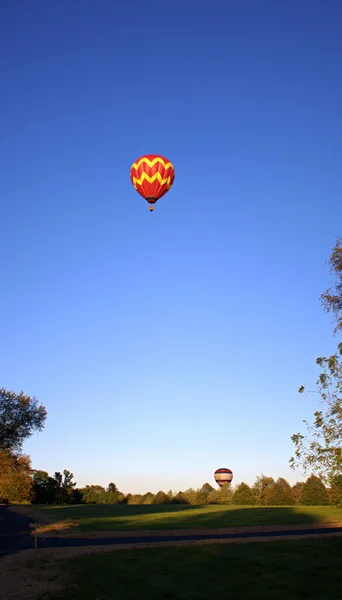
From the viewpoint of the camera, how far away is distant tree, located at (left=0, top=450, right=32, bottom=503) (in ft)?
228

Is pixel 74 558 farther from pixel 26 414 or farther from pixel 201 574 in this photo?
pixel 26 414

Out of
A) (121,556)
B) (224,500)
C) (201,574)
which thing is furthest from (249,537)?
(224,500)

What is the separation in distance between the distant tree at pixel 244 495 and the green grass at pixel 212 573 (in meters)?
53.9

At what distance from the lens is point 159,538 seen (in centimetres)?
3002

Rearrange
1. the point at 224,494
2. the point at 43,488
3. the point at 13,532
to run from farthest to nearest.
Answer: the point at 224,494, the point at 43,488, the point at 13,532

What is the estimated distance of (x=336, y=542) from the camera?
24.3m

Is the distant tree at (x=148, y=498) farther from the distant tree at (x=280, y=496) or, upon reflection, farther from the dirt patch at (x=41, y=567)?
the dirt patch at (x=41, y=567)

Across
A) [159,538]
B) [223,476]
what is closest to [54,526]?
[159,538]

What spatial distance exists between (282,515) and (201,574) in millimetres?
26993

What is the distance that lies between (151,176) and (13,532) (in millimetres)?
26777

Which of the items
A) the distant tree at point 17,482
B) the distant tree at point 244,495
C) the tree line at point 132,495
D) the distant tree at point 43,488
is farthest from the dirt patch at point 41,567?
the distant tree at point 43,488

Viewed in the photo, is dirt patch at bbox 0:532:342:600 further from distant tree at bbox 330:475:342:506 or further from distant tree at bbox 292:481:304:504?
distant tree at bbox 292:481:304:504

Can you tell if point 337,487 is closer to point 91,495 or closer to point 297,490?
point 297,490

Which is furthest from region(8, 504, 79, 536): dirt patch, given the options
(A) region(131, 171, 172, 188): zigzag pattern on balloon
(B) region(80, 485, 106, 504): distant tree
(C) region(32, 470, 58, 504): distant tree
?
(B) region(80, 485, 106, 504): distant tree
